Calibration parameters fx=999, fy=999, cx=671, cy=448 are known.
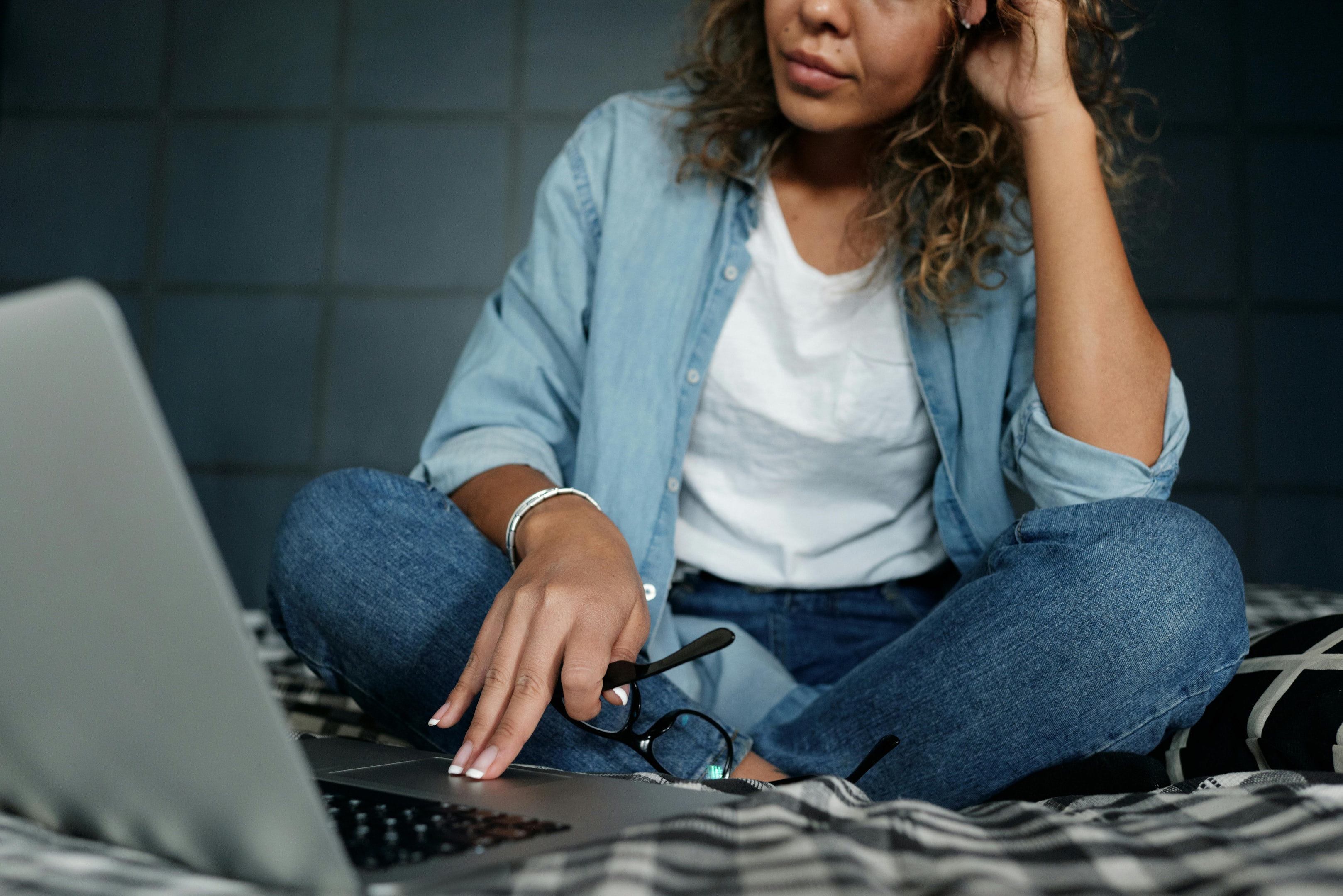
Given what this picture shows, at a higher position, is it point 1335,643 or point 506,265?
point 506,265

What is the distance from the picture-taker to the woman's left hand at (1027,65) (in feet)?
3.12

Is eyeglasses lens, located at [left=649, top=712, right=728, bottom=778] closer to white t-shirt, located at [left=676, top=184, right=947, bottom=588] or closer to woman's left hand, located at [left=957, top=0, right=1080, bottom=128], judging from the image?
white t-shirt, located at [left=676, top=184, right=947, bottom=588]

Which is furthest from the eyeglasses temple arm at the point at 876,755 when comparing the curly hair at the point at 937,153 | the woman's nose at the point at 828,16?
the woman's nose at the point at 828,16

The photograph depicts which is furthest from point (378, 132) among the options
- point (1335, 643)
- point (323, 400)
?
point (1335, 643)

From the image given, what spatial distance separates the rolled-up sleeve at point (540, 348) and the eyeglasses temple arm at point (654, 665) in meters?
0.36

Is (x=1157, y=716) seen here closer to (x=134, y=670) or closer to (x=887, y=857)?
(x=887, y=857)

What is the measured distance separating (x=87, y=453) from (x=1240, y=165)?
2.62m

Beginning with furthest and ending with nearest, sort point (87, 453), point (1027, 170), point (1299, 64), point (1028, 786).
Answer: point (1299, 64) → point (1027, 170) → point (1028, 786) → point (87, 453)

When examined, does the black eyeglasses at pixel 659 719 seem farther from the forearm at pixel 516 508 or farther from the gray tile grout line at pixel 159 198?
the gray tile grout line at pixel 159 198

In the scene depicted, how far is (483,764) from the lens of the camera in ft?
1.94

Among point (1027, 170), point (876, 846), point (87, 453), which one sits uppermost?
point (1027, 170)

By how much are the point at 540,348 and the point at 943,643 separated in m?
0.56

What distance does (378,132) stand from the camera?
2.43 m

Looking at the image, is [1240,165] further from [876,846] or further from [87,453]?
[87,453]
